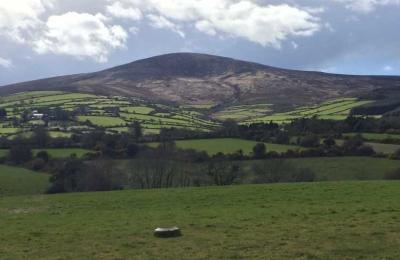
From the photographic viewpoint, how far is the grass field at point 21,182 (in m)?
58.8

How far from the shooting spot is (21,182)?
6300cm

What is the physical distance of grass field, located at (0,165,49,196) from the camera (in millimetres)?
58812

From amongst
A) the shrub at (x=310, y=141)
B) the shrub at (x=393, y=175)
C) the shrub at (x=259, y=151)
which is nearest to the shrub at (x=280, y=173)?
the shrub at (x=393, y=175)

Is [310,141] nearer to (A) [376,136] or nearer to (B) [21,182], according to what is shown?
(A) [376,136]

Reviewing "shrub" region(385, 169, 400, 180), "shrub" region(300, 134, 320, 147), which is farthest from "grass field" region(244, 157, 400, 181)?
"shrub" region(300, 134, 320, 147)

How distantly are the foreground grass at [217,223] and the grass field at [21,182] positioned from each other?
Answer: 1990 cm

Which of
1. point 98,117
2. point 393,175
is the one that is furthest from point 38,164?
point 98,117

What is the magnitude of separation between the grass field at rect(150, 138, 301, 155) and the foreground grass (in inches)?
1565

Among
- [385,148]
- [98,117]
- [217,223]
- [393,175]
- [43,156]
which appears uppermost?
[98,117]

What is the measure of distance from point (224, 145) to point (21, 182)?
33.6 m

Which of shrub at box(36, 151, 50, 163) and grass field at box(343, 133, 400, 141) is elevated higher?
grass field at box(343, 133, 400, 141)

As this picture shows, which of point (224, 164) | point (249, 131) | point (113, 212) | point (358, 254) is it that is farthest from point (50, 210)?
point (249, 131)

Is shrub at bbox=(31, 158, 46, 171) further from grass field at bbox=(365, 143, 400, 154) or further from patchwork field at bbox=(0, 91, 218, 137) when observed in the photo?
grass field at bbox=(365, 143, 400, 154)

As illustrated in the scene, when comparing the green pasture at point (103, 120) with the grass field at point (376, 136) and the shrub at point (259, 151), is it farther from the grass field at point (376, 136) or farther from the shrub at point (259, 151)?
the grass field at point (376, 136)
